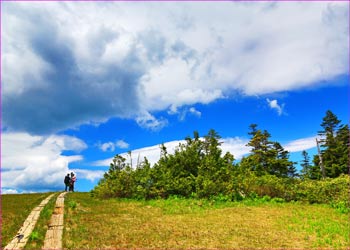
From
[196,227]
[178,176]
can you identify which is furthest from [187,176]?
[196,227]

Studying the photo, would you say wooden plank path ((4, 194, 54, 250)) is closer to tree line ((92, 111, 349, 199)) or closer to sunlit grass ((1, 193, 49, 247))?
sunlit grass ((1, 193, 49, 247))

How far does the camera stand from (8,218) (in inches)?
561

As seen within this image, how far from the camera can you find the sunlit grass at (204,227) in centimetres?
1091

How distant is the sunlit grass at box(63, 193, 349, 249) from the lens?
35.8 feet

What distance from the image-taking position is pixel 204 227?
524 inches

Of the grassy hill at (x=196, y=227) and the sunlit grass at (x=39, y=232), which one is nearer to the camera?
the sunlit grass at (x=39, y=232)

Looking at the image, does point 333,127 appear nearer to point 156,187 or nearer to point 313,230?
point 156,187

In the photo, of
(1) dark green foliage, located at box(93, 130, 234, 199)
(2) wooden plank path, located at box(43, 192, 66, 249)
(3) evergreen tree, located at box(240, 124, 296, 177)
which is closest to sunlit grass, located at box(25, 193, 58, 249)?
(2) wooden plank path, located at box(43, 192, 66, 249)

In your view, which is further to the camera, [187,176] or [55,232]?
[187,176]

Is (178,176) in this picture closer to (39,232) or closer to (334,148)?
(39,232)

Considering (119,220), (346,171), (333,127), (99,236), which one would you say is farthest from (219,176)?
(333,127)

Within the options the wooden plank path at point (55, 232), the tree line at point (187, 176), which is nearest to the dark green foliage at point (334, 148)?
the tree line at point (187, 176)

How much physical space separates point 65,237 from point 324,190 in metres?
17.1

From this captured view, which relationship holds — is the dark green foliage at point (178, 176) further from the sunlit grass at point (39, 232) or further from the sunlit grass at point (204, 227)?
the sunlit grass at point (39, 232)
